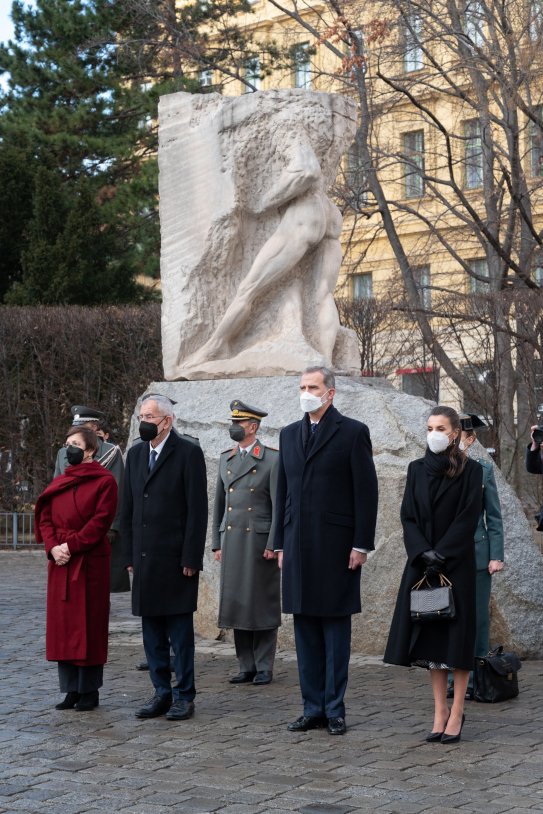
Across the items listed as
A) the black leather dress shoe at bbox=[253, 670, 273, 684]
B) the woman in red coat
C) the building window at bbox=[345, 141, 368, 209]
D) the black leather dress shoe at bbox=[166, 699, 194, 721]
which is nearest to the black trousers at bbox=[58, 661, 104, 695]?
the woman in red coat

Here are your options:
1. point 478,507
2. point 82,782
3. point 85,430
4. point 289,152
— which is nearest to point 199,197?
point 289,152

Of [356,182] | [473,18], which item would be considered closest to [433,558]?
[473,18]

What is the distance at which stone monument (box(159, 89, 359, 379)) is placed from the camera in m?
10.1

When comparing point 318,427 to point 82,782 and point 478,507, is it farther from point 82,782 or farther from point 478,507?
point 82,782

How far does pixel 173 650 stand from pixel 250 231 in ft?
14.5

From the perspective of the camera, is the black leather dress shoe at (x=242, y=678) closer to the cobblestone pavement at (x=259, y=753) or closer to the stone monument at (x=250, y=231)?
the cobblestone pavement at (x=259, y=753)

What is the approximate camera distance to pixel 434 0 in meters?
16.8

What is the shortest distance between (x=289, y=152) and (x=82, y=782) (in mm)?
5912

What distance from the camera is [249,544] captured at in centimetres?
826

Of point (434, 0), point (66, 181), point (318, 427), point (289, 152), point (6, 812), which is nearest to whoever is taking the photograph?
point (6, 812)

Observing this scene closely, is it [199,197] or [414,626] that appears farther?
[199,197]

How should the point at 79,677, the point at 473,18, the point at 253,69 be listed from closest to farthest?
the point at 79,677
the point at 473,18
the point at 253,69

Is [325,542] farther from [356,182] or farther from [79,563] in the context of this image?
[356,182]

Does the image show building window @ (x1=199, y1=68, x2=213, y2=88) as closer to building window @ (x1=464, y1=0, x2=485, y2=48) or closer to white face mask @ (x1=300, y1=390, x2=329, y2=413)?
building window @ (x1=464, y1=0, x2=485, y2=48)
